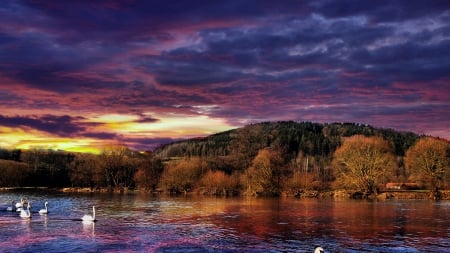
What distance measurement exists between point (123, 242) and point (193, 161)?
81.4 metres

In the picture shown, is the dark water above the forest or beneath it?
beneath

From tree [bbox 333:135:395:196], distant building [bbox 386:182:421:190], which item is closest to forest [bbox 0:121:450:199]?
tree [bbox 333:135:395:196]

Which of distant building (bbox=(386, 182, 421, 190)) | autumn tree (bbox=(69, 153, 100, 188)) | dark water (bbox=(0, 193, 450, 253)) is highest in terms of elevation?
autumn tree (bbox=(69, 153, 100, 188))

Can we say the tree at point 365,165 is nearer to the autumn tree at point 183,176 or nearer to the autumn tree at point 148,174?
the autumn tree at point 183,176

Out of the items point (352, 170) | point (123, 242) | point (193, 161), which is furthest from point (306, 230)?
point (193, 161)

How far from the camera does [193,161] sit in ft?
364

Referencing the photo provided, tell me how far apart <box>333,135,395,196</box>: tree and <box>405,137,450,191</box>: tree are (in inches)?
156

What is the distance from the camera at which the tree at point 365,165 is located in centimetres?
8525

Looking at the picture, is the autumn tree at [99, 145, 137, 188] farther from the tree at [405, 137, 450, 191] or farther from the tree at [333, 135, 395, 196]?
the tree at [405, 137, 450, 191]

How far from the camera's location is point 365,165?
282 feet

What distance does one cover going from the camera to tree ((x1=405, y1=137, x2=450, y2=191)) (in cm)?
8331

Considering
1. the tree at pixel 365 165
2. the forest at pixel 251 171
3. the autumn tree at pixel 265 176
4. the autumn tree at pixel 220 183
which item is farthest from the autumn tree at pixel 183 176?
the tree at pixel 365 165

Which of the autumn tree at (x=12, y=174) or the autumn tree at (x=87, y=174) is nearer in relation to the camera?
the autumn tree at (x=87, y=174)

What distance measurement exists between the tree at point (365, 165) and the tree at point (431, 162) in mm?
3950
